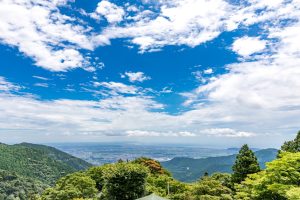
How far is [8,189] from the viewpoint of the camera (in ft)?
421

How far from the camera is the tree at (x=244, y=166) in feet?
118

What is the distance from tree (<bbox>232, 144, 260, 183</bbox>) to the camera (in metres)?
36.0

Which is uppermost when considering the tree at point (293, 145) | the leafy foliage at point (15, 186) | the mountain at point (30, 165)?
the tree at point (293, 145)

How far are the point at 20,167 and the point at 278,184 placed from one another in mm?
165592

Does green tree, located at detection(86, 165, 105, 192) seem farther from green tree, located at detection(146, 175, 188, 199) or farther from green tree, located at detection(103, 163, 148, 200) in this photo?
green tree, located at detection(103, 163, 148, 200)

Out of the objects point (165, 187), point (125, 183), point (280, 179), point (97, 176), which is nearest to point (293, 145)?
point (280, 179)

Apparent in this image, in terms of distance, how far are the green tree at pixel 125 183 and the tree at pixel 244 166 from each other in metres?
11.0

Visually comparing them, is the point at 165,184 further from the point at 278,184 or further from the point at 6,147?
the point at 6,147

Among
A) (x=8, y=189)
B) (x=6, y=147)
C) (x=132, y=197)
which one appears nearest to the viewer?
(x=132, y=197)

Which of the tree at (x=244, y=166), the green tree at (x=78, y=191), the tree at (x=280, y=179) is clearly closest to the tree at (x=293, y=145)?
the tree at (x=244, y=166)

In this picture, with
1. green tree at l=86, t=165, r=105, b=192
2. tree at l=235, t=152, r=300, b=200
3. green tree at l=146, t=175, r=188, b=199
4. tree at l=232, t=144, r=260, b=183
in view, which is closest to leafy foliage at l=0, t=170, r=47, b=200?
green tree at l=86, t=165, r=105, b=192

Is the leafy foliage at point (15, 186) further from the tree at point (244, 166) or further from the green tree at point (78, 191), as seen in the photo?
the tree at point (244, 166)

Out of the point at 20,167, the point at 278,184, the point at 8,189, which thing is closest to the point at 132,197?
the point at 278,184

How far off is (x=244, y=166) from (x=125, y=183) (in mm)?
13850
